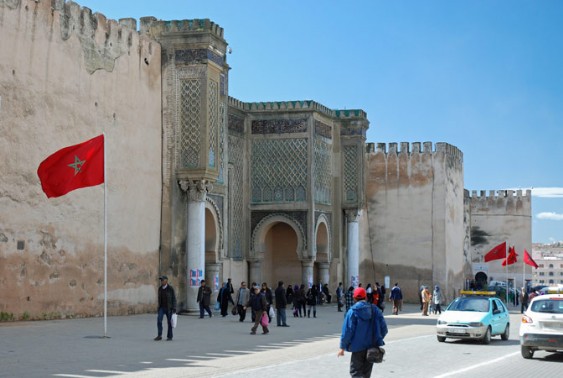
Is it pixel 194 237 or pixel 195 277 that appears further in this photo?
pixel 194 237

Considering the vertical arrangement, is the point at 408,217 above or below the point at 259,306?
above

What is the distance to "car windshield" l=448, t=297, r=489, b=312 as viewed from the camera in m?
19.5

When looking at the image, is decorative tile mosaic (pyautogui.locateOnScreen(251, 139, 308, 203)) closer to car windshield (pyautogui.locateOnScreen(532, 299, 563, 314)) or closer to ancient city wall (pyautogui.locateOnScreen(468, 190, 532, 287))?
car windshield (pyautogui.locateOnScreen(532, 299, 563, 314))

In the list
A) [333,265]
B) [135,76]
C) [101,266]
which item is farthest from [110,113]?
[333,265]

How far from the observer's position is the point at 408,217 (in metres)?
42.8

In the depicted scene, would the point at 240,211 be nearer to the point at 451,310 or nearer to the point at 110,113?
the point at 110,113

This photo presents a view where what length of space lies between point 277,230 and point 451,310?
1732 centimetres

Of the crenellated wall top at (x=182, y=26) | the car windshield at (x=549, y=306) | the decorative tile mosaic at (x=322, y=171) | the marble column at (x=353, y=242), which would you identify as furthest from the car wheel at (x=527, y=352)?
the marble column at (x=353, y=242)

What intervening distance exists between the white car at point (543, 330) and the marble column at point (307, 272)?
1898 cm

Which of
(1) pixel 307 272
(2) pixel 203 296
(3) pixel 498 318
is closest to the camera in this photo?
(3) pixel 498 318

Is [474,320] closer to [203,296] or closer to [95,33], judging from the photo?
[203,296]

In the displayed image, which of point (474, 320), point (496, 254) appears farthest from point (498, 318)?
point (496, 254)

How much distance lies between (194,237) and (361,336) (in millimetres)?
16982

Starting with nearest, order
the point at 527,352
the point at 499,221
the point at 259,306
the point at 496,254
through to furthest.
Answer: the point at 527,352, the point at 259,306, the point at 496,254, the point at 499,221
